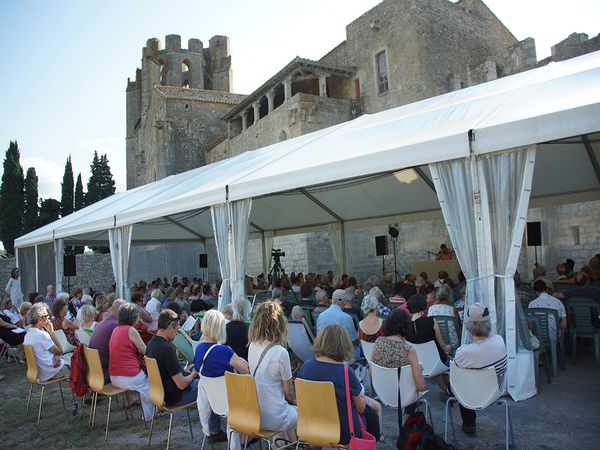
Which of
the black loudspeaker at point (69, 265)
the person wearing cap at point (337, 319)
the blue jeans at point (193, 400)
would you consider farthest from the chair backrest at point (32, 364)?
the black loudspeaker at point (69, 265)

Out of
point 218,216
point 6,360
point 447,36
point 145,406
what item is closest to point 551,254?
point 447,36

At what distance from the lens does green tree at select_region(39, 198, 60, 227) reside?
93.2 ft

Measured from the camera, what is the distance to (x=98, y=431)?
4.26m

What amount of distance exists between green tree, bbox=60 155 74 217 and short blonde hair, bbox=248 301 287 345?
102 feet

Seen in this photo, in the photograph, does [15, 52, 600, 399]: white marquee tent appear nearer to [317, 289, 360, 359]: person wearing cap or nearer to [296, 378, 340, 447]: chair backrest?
[317, 289, 360, 359]: person wearing cap

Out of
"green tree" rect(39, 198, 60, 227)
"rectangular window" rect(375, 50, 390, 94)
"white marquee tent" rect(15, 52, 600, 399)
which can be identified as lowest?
"white marquee tent" rect(15, 52, 600, 399)

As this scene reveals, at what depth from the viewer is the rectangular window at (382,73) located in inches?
698

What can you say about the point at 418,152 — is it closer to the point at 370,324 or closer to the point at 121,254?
the point at 370,324

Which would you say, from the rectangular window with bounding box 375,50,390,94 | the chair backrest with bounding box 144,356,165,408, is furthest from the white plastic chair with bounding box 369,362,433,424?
the rectangular window with bounding box 375,50,390,94

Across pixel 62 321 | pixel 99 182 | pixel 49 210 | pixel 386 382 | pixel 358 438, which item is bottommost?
pixel 358 438

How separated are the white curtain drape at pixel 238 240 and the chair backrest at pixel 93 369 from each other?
2.12m

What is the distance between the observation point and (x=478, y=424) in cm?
356

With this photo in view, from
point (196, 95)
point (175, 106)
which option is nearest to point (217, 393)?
point (175, 106)

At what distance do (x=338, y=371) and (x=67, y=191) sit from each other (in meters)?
32.3
